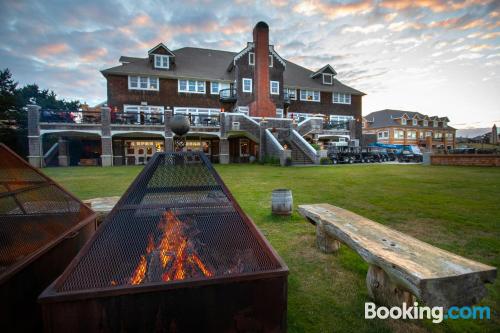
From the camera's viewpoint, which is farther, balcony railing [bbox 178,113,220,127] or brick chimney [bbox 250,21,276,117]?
brick chimney [bbox 250,21,276,117]

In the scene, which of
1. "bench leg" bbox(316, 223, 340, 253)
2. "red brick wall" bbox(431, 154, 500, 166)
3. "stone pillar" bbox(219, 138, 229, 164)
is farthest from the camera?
"stone pillar" bbox(219, 138, 229, 164)

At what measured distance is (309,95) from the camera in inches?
1399

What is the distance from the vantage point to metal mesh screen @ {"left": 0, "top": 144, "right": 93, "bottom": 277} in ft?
7.98

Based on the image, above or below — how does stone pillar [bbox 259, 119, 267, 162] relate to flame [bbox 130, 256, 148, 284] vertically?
above

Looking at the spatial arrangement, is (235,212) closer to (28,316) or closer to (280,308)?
(280,308)

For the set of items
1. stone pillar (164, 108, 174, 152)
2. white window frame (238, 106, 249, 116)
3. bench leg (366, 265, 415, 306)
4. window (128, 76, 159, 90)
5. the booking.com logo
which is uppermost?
window (128, 76, 159, 90)

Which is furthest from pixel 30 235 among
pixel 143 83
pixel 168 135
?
pixel 143 83

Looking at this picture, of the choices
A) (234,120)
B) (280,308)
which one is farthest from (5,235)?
(234,120)

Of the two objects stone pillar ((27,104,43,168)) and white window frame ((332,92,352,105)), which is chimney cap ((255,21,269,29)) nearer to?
white window frame ((332,92,352,105))

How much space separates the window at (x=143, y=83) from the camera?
27.5m

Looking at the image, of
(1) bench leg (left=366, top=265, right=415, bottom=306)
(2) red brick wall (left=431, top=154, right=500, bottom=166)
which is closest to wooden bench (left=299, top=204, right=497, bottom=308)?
(1) bench leg (left=366, top=265, right=415, bottom=306)

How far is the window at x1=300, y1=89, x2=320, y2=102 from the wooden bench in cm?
3392

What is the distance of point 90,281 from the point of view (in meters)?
1.86

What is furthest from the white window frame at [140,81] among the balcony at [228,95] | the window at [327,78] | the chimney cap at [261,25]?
the window at [327,78]
